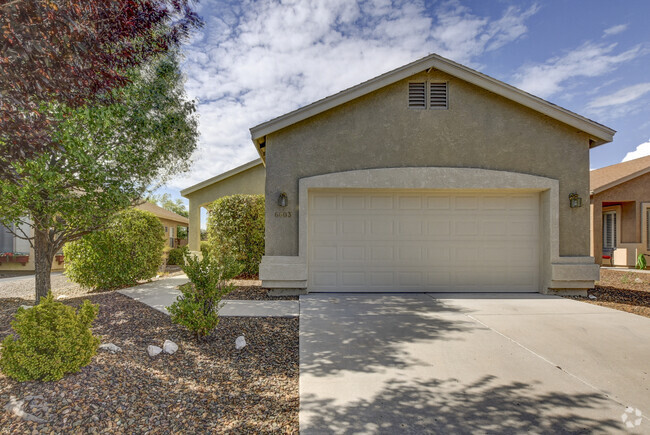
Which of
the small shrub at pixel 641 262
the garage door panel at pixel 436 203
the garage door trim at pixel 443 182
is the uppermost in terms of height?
the garage door trim at pixel 443 182

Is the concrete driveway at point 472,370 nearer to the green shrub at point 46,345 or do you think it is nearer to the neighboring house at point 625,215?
the green shrub at point 46,345

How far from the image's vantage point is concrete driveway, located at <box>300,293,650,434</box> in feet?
8.97

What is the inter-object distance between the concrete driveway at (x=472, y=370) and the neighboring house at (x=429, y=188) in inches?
64.4

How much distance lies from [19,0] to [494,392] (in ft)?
17.8

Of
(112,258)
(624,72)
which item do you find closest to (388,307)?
(112,258)

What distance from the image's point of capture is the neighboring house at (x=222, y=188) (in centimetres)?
1455

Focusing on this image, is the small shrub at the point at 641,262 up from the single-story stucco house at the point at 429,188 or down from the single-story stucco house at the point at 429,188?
down

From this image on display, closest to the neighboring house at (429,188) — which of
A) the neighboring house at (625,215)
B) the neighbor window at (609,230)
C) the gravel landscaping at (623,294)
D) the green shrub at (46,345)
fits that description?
the gravel landscaping at (623,294)

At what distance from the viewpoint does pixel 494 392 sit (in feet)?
10.4

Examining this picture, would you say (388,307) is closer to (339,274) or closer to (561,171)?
(339,274)

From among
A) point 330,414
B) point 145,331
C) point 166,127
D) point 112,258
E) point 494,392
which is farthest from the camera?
point 112,258

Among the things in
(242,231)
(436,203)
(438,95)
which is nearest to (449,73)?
(438,95)

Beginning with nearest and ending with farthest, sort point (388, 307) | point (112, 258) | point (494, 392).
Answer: point (494, 392) < point (388, 307) < point (112, 258)

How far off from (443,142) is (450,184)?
1012mm
